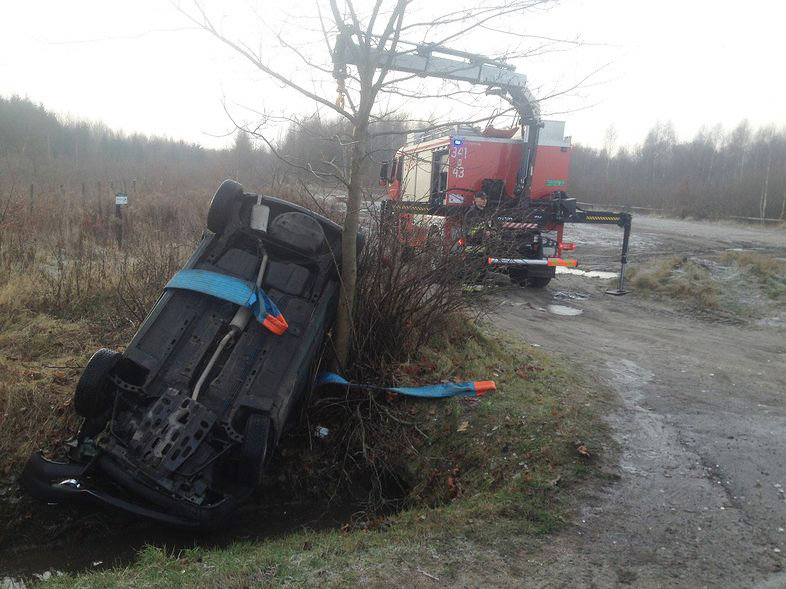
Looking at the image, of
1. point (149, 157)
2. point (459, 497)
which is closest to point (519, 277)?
point (459, 497)

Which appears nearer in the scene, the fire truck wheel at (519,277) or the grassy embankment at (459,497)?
the grassy embankment at (459,497)

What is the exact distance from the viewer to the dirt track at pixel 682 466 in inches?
126

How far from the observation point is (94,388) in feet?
13.3

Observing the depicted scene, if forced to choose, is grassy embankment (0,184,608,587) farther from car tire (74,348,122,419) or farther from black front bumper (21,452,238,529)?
car tire (74,348,122,419)

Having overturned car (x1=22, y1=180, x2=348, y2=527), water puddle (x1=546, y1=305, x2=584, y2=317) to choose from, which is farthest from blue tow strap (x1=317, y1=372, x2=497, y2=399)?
water puddle (x1=546, y1=305, x2=584, y2=317)

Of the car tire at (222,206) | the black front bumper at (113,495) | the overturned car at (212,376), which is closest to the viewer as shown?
the black front bumper at (113,495)

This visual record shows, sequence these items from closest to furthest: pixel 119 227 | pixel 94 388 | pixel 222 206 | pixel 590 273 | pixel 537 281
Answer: pixel 94 388 < pixel 222 206 < pixel 119 227 < pixel 537 281 < pixel 590 273

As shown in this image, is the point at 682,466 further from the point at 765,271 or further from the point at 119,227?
the point at 119,227

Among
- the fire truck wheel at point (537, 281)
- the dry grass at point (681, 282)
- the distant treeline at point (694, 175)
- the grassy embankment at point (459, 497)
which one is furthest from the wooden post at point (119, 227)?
the distant treeline at point (694, 175)

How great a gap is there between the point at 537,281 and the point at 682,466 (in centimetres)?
832

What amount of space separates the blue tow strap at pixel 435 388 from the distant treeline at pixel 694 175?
1560 inches

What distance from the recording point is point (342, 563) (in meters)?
3.25

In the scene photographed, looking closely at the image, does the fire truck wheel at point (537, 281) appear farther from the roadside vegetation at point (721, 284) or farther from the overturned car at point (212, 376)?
the overturned car at point (212, 376)

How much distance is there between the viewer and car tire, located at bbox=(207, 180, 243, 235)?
479 centimetres
